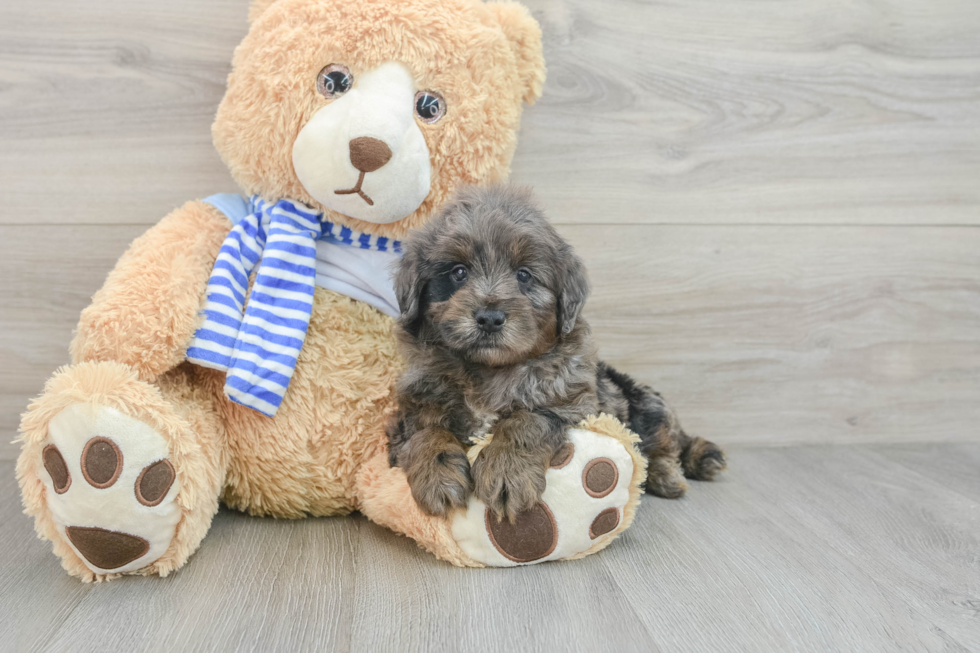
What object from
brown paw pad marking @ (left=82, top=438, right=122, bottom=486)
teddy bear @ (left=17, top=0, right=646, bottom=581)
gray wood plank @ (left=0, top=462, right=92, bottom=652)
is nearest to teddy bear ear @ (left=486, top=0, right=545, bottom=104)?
teddy bear @ (left=17, top=0, right=646, bottom=581)

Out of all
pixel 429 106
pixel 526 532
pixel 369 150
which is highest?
pixel 429 106

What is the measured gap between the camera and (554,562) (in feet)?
5.36

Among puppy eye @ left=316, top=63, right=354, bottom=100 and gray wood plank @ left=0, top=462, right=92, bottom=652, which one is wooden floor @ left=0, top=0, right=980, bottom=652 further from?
puppy eye @ left=316, top=63, right=354, bottom=100

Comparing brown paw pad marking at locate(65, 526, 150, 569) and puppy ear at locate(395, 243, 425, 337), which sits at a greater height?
puppy ear at locate(395, 243, 425, 337)

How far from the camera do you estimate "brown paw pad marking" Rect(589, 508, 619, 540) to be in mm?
1588

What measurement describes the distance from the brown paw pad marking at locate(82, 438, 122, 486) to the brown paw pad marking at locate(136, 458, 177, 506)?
0.05 meters

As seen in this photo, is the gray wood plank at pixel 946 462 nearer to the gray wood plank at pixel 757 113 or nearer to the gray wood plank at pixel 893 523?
the gray wood plank at pixel 893 523

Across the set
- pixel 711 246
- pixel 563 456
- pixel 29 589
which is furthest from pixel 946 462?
pixel 29 589

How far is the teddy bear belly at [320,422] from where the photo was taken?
5.87 ft

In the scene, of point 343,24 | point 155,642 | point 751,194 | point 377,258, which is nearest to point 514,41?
point 343,24

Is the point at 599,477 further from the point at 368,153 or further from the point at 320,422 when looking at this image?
the point at 368,153

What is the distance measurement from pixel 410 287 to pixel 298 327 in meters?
0.32

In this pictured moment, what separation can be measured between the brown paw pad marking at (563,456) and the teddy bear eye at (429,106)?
876 mm

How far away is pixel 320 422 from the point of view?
71.1 inches
